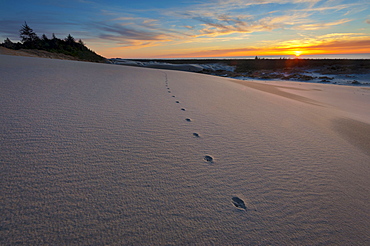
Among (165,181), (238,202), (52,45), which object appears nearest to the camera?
(238,202)

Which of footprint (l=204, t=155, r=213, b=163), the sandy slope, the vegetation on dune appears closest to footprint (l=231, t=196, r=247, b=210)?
the sandy slope

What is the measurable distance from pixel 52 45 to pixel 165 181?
35.5m

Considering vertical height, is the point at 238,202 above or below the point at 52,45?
below

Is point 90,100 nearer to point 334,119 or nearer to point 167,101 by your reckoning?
point 167,101

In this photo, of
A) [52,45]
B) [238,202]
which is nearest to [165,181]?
[238,202]

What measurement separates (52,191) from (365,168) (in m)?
3.24

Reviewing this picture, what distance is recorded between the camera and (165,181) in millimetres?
1617

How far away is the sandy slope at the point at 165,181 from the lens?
121 cm

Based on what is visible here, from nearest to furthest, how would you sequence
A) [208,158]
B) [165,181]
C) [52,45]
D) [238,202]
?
[238,202]
[165,181]
[208,158]
[52,45]

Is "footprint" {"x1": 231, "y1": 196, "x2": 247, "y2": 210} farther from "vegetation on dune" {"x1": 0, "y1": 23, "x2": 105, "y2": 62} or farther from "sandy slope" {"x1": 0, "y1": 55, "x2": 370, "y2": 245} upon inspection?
"vegetation on dune" {"x1": 0, "y1": 23, "x2": 105, "y2": 62}

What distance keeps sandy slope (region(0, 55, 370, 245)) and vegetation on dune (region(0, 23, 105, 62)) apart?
25323mm

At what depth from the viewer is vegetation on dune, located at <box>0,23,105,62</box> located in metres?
25.8

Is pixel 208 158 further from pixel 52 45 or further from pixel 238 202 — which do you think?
pixel 52 45

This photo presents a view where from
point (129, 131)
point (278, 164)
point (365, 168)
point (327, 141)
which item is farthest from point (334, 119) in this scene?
point (129, 131)
